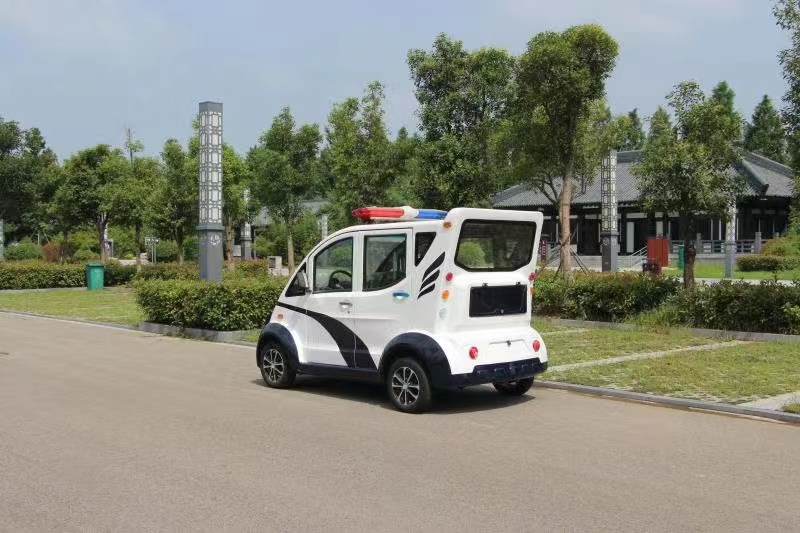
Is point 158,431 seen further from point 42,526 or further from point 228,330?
point 228,330

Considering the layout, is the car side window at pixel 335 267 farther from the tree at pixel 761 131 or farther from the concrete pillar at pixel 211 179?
the tree at pixel 761 131

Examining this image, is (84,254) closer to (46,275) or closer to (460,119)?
(46,275)

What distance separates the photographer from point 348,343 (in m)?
8.97

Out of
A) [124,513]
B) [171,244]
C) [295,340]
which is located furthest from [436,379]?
[171,244]

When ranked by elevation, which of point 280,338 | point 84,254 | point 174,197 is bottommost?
point 280,338

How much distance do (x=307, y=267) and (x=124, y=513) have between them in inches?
188


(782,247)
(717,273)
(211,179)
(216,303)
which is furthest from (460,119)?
(782,247)

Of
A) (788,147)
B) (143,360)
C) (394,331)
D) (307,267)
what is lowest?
(143,360)

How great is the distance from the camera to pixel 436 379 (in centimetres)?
796

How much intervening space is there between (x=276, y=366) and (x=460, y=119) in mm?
13395

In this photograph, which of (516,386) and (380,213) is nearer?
(380,213)

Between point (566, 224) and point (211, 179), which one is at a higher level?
point (211, 179)

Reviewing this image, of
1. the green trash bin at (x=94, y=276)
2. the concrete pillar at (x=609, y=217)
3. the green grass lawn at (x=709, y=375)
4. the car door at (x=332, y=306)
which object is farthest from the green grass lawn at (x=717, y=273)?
the car door at (x=332, y=306)

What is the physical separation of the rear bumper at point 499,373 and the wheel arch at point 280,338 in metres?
2.39
